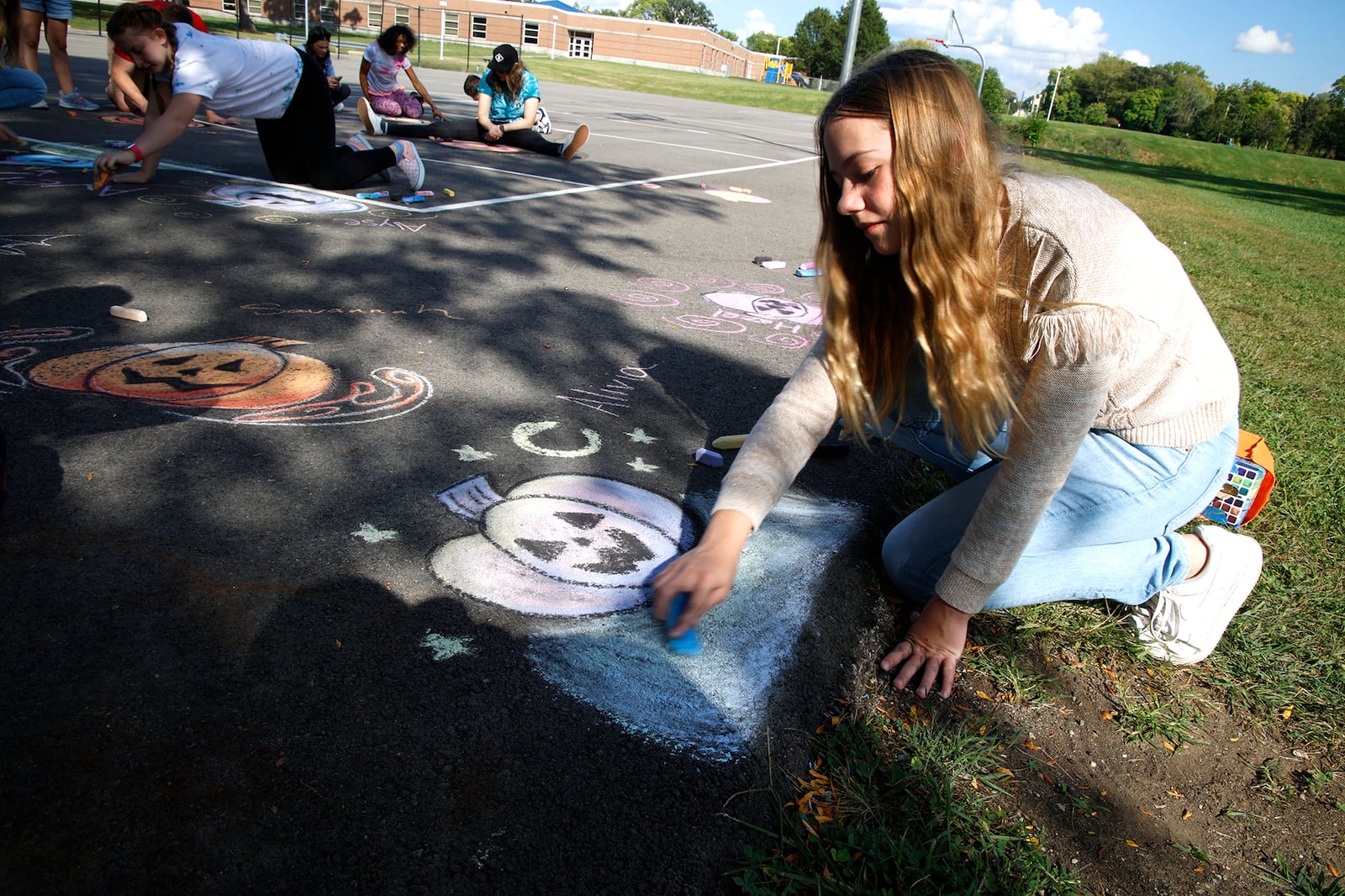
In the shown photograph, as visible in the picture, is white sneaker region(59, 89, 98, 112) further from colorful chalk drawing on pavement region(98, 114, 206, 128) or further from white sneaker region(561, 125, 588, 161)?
white sneaker region(561, 125, 588, 161)

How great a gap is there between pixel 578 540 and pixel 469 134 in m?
8.82

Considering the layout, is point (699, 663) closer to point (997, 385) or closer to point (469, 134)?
point (997, 385)

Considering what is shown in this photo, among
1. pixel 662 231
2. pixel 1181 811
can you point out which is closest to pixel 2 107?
pixel 662 231

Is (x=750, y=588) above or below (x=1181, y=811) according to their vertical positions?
above

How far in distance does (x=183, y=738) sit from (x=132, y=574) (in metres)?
0.59

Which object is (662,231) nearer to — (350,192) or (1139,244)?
(350,192)

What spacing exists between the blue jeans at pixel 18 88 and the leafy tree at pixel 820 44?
68.1 metres

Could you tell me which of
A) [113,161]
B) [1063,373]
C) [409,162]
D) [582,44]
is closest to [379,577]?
[1063,373]

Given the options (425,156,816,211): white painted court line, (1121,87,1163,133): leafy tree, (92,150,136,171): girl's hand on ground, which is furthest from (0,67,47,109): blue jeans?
(1121,87,1163,133): leafy tree

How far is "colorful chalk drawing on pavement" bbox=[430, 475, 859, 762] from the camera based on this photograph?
1.82 meters

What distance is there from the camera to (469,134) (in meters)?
9.95

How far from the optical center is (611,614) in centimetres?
208

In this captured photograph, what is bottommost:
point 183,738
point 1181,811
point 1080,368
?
point 1181,811

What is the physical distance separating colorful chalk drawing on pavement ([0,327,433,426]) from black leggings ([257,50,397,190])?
3.30 meters
